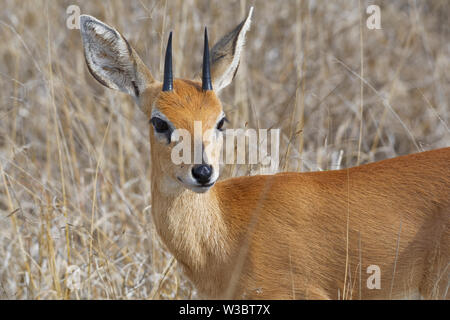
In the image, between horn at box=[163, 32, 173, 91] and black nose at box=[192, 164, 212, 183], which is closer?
black nose at box=[192, 164, 212, 183]

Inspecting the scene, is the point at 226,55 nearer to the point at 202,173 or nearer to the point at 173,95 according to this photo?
the point at 173,95

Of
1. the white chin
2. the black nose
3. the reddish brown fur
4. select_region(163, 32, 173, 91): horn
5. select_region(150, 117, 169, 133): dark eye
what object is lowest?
the reddish brown fur

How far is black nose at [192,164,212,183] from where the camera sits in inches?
131

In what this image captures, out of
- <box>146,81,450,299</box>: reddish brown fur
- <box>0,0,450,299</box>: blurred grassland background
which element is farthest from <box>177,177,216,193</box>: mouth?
<box>0,0,450,299</box>: blurred grassland background

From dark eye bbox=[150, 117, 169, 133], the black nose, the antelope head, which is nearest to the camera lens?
the black nose

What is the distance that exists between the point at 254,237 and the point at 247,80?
3553mm

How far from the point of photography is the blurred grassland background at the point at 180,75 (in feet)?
18.2

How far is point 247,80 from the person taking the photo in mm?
6973

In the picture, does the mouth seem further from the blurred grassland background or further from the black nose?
the blurred grassland background

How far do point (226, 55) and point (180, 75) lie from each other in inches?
102

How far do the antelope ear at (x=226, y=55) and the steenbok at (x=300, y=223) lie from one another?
119mm

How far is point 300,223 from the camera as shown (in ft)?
12.0

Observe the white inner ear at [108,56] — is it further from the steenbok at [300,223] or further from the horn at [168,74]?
the horn at [168,74]

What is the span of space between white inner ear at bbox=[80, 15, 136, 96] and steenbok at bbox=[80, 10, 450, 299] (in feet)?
0.14
